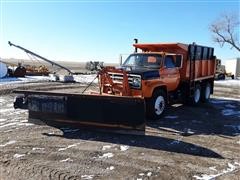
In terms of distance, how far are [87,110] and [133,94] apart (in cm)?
186

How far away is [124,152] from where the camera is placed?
22.3ft

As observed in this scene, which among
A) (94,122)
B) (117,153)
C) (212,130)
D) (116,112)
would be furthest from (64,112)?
(212,130)

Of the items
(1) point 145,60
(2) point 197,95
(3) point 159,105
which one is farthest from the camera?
(2) point 197,95

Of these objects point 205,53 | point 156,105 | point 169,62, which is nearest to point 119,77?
point 156,105

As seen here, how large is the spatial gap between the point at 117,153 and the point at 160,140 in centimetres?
141

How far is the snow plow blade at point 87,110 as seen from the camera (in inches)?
311

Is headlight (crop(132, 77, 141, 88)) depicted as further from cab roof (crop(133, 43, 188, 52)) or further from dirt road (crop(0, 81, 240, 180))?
cab roof (crop(133, 43, 188, 52))

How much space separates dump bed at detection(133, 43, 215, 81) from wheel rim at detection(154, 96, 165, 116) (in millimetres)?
2083

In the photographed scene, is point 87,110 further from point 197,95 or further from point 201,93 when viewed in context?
point 201,93

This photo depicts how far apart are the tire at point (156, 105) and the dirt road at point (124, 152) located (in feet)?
0.97

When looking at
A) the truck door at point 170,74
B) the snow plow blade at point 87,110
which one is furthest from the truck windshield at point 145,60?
the snow plow blade at point 87,110

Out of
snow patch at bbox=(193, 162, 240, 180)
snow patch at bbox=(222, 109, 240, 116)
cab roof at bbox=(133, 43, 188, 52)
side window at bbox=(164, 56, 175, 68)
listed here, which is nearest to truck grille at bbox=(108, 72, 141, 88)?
side window at bbox=(164, 56, 175, 68)

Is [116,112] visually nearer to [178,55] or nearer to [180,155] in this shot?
[180,155]

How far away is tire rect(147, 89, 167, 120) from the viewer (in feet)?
32.2
